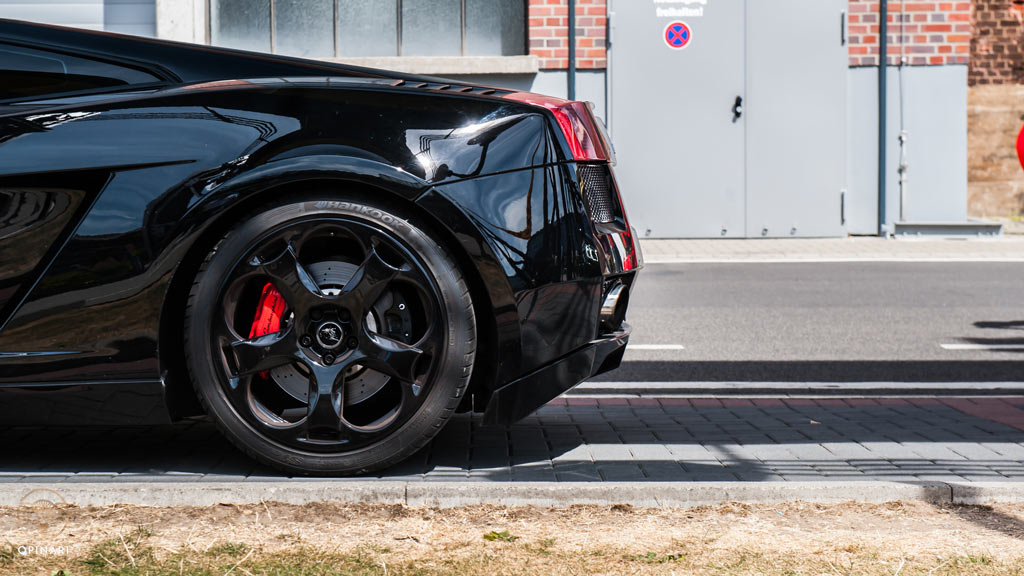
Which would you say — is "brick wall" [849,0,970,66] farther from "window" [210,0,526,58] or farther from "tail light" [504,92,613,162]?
"tail light" [504,92,613,162]

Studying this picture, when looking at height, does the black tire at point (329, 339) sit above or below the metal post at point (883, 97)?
below

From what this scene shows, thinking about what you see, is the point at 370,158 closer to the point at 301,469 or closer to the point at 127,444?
the point at 301,469

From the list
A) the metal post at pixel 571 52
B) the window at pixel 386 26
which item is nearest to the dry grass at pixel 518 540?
the metal post at pixel 571 52

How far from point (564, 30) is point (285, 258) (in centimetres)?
1380

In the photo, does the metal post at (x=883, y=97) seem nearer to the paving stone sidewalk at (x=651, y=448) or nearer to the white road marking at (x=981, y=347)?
the white road marking at (x=981, y=347)

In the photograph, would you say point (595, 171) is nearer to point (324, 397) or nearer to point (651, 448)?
point (651, 448)

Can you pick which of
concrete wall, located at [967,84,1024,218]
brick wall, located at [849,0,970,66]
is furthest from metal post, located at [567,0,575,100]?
concrete wall, located at [967,84,1024,218]

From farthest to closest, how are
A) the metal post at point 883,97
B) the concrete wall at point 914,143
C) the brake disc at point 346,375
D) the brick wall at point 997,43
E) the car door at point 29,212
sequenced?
the brick wall at point 997,43
the concrete wall at point 914,143
the metal post at point 883,97
the brake disc at point 346,375
the car door at point 29,212

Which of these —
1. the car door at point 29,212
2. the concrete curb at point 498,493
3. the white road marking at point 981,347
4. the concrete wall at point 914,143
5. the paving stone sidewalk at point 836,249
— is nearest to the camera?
the concrete curb at point 498,493

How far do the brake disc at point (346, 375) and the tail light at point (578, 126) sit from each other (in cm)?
77

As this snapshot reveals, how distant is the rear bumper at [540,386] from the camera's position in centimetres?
350

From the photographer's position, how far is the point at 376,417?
141 inches

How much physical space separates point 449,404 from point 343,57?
46.7ft

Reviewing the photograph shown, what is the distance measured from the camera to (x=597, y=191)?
371 cm
